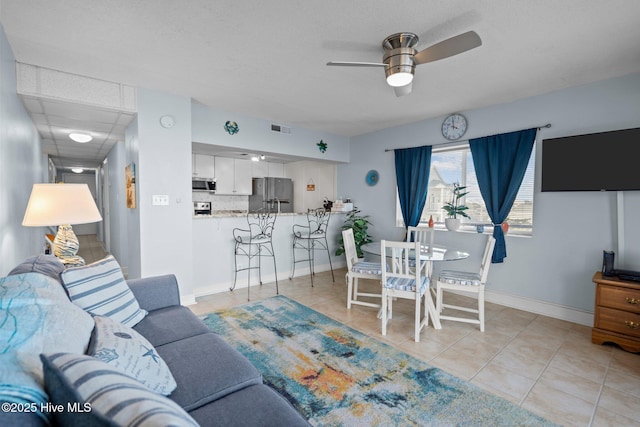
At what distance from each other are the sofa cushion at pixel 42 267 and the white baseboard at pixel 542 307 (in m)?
4.41

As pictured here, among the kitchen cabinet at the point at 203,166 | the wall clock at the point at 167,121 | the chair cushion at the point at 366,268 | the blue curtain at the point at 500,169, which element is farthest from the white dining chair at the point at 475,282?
the kitchen cabinet at the point at 203,166

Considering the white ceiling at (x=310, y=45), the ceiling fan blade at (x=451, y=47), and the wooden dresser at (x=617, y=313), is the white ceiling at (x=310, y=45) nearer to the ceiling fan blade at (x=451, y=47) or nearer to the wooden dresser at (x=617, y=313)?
the ceiling fan blade at (x=451, y=47)

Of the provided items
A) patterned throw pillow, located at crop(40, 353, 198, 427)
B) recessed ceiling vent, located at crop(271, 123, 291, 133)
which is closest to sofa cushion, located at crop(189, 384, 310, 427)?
patterned throw pillow, located at crop(40, 353, 198, 427)

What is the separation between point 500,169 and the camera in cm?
369

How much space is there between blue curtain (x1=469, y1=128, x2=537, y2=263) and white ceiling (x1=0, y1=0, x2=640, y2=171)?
0.50 meters

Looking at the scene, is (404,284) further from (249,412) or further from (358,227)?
(358,227)

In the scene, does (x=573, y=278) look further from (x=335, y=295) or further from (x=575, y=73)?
(x=335, y=295)

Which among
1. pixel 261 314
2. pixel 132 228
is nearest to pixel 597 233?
pixel 261 314

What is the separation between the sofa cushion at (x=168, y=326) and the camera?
1742mm

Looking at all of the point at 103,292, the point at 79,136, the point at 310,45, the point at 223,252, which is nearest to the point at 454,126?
the point at 310,45

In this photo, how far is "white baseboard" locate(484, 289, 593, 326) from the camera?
317 centimetres

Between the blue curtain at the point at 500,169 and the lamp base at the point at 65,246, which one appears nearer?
the lamp base at the point at 65,246

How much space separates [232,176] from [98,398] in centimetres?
621

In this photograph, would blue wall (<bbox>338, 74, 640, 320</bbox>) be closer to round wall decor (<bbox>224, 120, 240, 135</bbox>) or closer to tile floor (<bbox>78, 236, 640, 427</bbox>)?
tile floor (<bbox>78, 236, 640, 427</bbox>)
